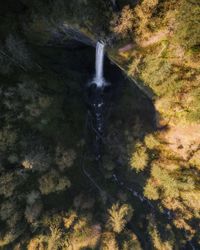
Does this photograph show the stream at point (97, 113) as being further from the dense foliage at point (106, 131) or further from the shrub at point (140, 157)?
the shrub at point (140, 157)

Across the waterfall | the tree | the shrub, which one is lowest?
the tree

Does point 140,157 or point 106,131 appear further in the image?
point 106,131

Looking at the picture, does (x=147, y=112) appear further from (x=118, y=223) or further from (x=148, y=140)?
(x=118, y=223)

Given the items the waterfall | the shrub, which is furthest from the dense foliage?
the waterfall

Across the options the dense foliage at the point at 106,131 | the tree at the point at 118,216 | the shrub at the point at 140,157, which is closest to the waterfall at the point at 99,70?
the dense foliage at the point at 106,131

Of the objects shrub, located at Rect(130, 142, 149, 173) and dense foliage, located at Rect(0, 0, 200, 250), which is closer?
dense foliage, located at Rect(0, 0, 200, 250)

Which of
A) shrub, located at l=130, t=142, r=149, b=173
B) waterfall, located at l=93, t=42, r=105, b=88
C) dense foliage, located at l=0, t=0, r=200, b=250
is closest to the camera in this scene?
dense foliage, located at l=0, t=0, r=200, b=250

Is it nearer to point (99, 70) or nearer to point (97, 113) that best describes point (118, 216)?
point (97, 113)

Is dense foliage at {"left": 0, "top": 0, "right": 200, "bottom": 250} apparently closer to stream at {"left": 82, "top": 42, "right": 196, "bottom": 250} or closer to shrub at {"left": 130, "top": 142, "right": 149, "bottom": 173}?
shrub at {"left": 130, "top": 142, "right": 149, "bottom": 173}

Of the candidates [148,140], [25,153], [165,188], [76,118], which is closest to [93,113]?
[76,118]

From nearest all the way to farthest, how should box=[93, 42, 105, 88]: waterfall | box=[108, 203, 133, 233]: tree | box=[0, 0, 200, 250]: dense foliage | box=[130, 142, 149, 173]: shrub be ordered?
1. box=[0, 0, 200, 250]: dense foliage
2. box=[93, 42, 105, 88]: waterfall
3. box=[130, 142, 149, 173]: shrub
4. box=[108, 203, 133, 233]: tree

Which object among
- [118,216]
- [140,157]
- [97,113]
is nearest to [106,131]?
[97,113]
